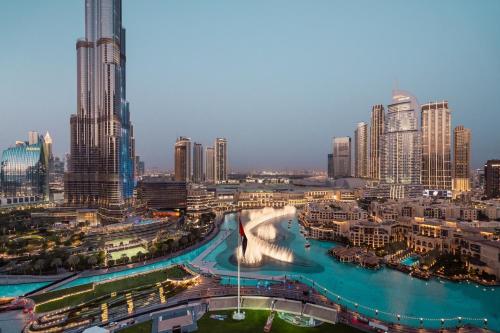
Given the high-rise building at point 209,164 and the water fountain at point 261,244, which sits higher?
the high-rise building at point 209,164

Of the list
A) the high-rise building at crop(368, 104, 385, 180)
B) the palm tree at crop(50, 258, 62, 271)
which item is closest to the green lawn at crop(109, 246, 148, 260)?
the palm tree at crop(50, 258, 62, 271)

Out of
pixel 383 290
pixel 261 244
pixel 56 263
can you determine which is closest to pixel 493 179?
pixel 261 244

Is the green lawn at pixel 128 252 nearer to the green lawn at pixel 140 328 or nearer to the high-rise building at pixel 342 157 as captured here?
the green lawn at pixel 140 328

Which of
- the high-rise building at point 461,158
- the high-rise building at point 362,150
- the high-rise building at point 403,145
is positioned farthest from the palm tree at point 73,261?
the high-rise building at point 362,150

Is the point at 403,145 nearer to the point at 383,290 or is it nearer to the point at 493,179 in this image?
the point at 493,179

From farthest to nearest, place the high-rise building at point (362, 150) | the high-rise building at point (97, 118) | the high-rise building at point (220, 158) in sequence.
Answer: the high-rise building at point (220, 158) → the high-rise building at point (362, 150) → the high-rise building at point (97, 118)

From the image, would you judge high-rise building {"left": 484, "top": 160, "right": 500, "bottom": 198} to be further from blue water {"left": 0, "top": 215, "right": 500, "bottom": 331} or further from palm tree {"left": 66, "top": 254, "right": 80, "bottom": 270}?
palm tree {"left": 66, "top": 254, "right": 80, "bottom": 270}
